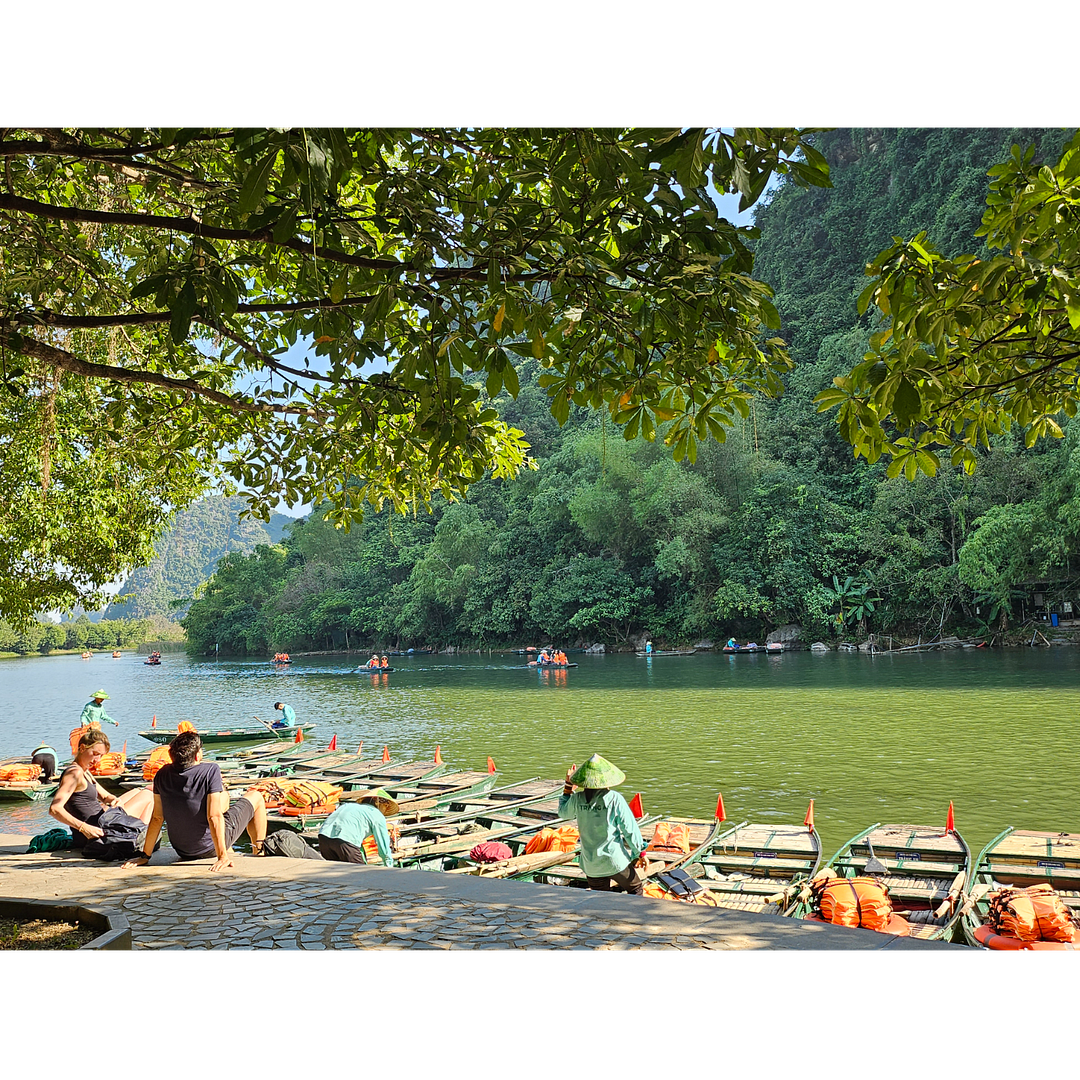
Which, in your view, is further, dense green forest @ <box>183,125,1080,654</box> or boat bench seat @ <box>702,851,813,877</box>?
dense green forest @ <box>183,125,1080,654</box>

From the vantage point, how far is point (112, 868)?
21.9 ft

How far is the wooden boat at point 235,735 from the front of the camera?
21.2 metres

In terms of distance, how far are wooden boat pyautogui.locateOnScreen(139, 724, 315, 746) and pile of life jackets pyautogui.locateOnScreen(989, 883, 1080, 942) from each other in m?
17.7

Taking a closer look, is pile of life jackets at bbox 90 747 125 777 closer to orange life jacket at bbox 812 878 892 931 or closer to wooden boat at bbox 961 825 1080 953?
orange life jacket at bbox 812 878 892 931

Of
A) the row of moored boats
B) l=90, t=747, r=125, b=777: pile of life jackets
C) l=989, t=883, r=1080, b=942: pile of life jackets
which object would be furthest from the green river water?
l=989, t=883, r=1080, b=942: pile of life jackets

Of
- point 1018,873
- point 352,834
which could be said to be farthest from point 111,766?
point 1018,873

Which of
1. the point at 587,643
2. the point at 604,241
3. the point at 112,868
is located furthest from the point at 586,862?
the point at 587,643

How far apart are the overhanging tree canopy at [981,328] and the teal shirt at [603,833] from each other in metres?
3.38

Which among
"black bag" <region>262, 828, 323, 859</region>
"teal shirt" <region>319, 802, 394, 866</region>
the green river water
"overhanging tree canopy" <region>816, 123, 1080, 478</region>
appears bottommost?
the green river water

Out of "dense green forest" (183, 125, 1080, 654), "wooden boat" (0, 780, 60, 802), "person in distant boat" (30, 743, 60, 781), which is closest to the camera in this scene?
"person in distant boat" (30, 743, 60, 781)

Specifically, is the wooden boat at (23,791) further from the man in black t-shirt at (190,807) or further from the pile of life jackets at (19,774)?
the man in black t-shirt at (190,807)

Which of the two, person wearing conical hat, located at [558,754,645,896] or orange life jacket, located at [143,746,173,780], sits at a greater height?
person wearing conical hat, located at [558,754,645,896]

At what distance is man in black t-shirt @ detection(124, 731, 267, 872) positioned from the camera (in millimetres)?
6539
